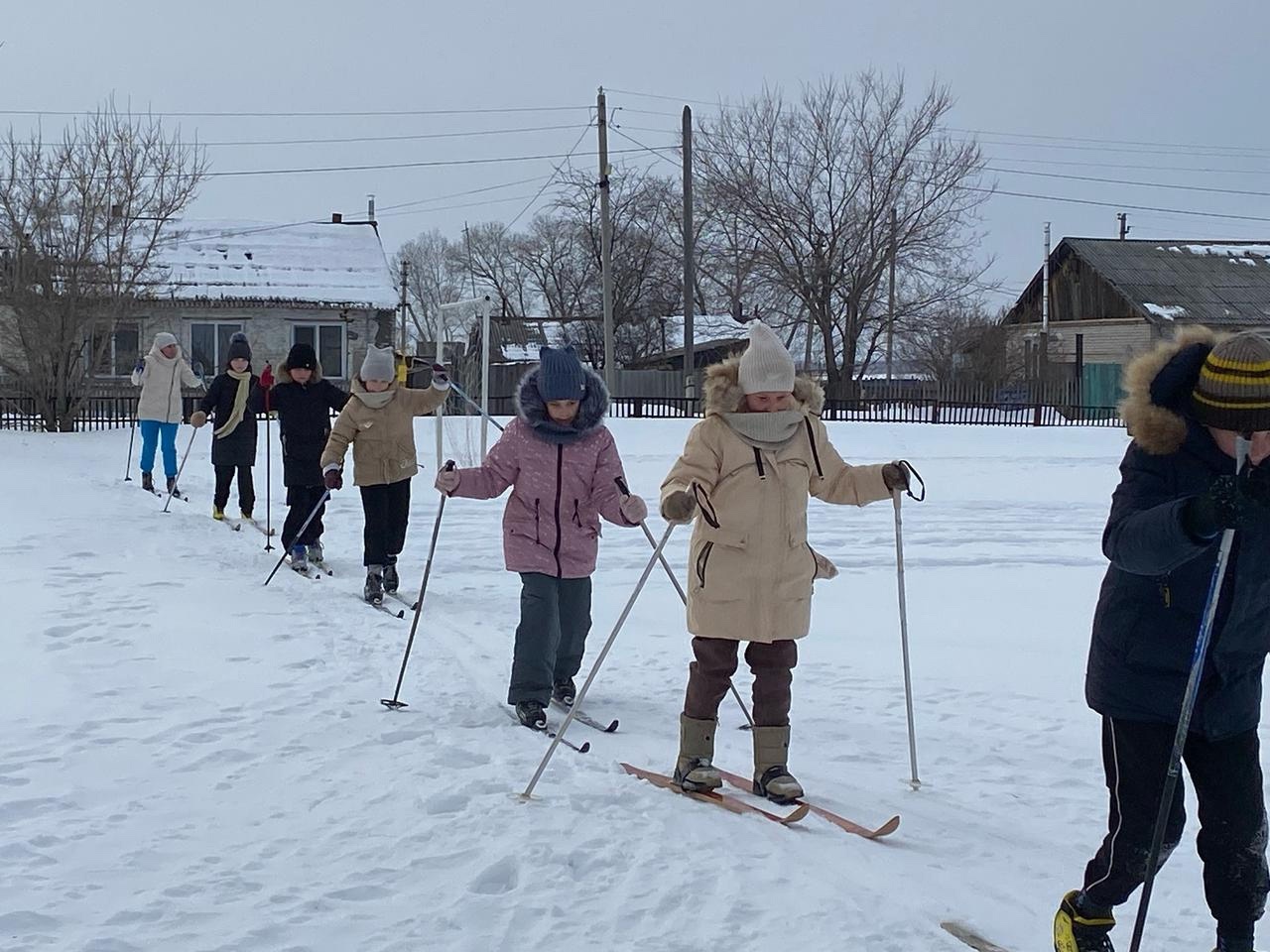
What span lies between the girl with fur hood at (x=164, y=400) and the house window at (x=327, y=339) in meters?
22.6

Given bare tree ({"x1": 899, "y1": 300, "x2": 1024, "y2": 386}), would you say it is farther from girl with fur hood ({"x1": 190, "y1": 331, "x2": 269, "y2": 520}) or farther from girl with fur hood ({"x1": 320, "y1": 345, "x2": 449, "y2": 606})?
girl with fur hood ({"x1": 320, "y1": 345, "x2": 449, "y2": 606})

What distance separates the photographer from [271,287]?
36.6 metres

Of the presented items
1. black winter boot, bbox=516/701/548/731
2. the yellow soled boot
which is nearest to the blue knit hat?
black winter boot, bbox=516/701/548/731

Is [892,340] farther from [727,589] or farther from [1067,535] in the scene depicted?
[727,589]

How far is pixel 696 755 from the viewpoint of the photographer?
479cm

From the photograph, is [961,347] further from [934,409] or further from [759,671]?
[759,671]

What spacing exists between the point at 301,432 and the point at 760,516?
19.3ft

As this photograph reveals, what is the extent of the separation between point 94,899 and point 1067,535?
34.9ft

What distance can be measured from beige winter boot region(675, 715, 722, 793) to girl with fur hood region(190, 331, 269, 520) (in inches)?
316

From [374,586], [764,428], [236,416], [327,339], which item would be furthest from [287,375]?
[327,339]

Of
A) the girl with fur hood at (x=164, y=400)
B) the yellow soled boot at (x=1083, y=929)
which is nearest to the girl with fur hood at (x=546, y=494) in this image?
the yellow soled boot at (x=1083, y=929)

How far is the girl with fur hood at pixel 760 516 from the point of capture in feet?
15.0

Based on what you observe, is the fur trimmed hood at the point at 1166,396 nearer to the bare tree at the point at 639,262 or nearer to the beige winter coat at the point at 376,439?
the beige winter coat at the point at 376,439

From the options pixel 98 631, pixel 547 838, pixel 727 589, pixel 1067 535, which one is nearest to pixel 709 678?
pixel 727 589
